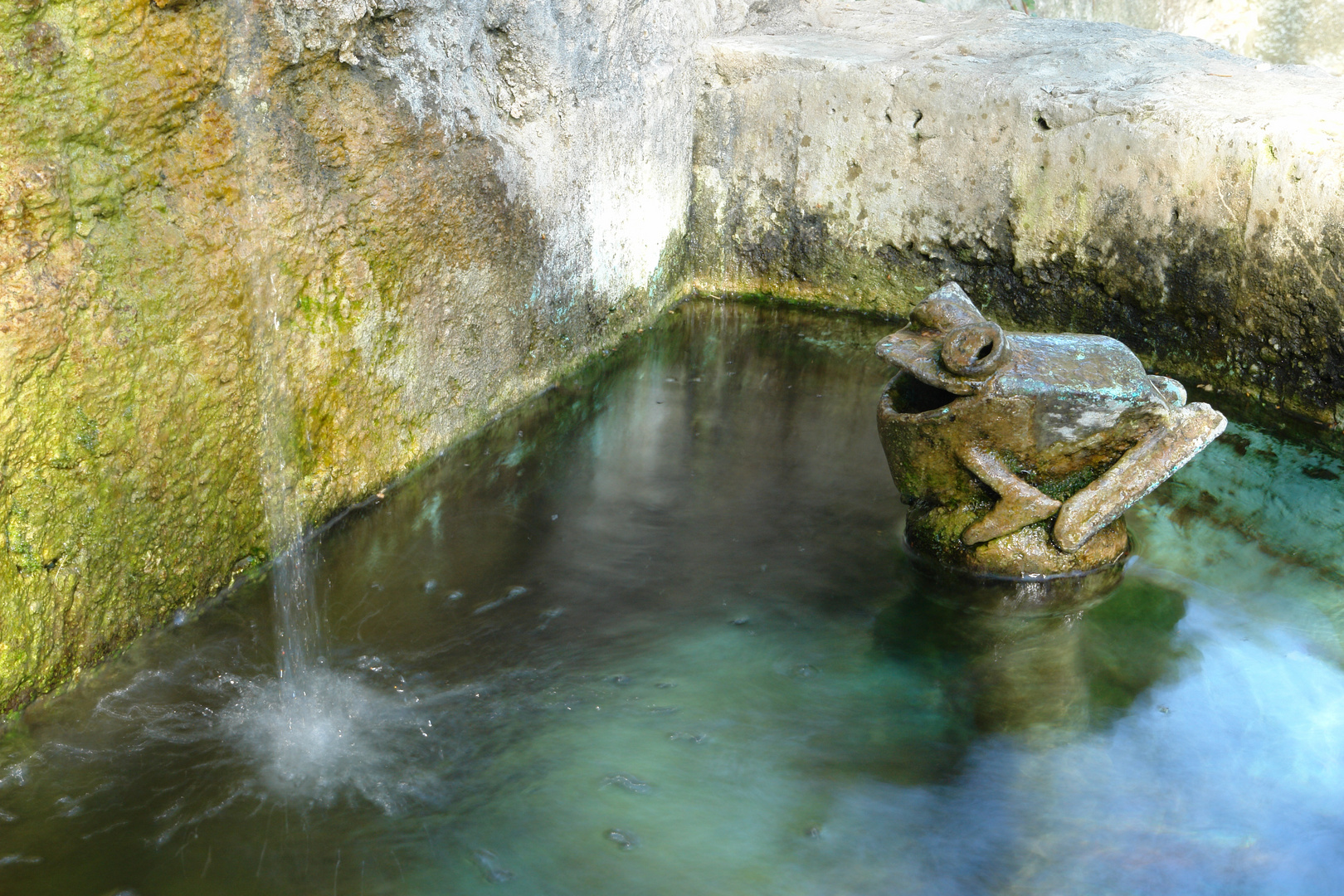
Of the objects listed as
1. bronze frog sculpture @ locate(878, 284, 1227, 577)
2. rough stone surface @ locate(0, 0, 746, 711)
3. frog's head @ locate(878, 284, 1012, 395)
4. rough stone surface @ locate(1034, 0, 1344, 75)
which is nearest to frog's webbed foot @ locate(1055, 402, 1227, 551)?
bronze frog sculpture @ locate(878, 284, 1227, 577)

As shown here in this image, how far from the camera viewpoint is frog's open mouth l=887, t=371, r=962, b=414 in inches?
130

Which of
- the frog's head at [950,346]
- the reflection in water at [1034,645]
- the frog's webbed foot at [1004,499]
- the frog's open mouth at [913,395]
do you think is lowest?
the reflection in water at [1034,645]

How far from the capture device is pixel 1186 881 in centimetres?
236

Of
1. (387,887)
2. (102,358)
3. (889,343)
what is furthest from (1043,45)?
(387,887)

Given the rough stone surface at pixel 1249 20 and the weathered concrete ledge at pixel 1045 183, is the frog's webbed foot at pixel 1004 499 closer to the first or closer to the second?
the weathered concrete ledge at pixel 1045 183

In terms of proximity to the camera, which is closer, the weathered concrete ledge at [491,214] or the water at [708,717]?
the water at [708,717]

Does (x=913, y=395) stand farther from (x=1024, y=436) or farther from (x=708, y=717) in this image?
(x=708, y=717)

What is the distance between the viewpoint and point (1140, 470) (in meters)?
3.12

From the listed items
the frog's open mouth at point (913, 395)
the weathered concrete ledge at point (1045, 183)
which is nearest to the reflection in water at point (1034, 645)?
the frog's open mouth at point (913, 395)

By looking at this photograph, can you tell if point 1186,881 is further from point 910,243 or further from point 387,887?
point 910,243

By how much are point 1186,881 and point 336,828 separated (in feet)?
6.06

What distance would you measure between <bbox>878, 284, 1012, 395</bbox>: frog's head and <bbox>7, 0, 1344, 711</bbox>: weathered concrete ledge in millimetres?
1616

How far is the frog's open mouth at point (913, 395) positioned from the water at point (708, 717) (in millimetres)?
497

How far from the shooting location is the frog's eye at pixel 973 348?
3.00 meters
